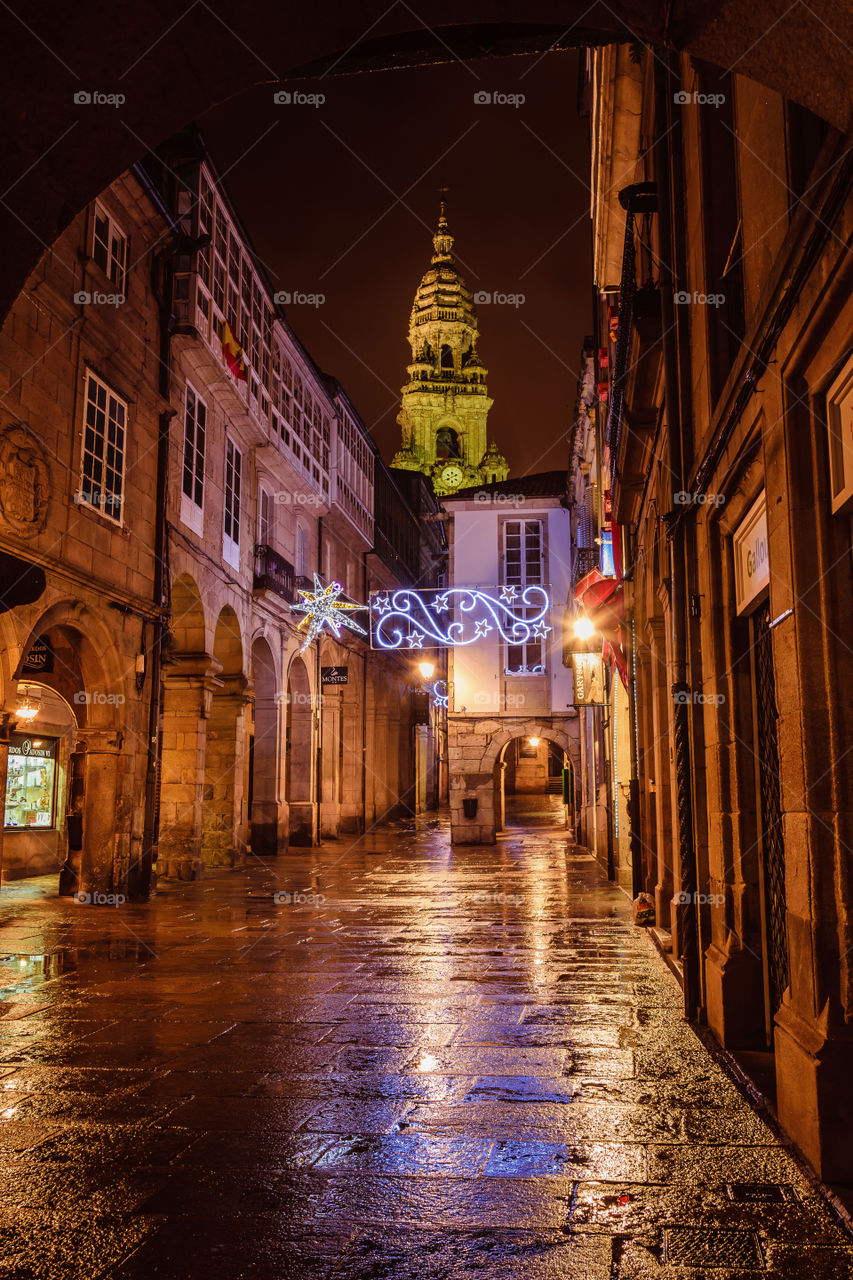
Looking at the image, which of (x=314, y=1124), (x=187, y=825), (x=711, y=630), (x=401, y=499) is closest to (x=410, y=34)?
(x=711, y=630)

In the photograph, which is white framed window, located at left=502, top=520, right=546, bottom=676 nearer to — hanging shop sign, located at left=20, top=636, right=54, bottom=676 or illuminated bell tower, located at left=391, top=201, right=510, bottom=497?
hanging shop sign, located at left=20, top=636, right=54, bottom=676

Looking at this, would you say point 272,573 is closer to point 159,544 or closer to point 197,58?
point 159,544

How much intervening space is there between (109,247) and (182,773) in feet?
29.5

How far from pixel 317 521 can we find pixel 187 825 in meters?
12.7

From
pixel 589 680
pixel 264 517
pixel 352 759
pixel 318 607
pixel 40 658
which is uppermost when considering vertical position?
pixel 264 517

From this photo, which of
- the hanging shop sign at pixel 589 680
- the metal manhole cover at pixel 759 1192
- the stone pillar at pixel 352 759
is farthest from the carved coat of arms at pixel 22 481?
the stone pillar at pixel 352 759

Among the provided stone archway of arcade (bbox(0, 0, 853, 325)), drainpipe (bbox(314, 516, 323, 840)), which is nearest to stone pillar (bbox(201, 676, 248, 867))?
drainpipe (bbox(314, 516, 323, 840))

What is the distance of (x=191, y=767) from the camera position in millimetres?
18297

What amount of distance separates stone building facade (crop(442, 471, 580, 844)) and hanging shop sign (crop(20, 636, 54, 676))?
1373 cm

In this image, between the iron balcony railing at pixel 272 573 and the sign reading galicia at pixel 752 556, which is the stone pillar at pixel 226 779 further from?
the sign reading galicia at pixel 752 556

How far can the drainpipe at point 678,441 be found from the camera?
7.15m

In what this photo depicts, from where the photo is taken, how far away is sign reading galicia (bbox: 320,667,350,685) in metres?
27.4

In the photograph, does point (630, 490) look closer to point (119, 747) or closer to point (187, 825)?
point (119, 747)

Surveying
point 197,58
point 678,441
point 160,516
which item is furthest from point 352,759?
point 197,58
